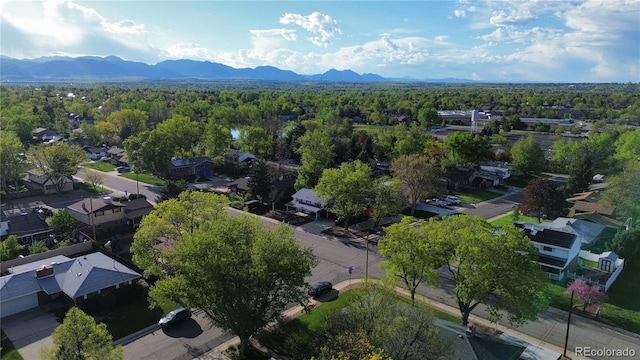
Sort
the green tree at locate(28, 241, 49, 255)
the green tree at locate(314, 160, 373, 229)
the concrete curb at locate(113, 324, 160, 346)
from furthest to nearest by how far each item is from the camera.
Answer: the green tree at locate(314, 160, 373, 229), the green tree at locate(28, 241, 49, 255), the concrete curb at locate(113, 324, 160, 346)

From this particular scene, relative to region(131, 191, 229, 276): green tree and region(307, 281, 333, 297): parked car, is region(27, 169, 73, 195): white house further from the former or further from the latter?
region(307, 281, 333, 297): parked car

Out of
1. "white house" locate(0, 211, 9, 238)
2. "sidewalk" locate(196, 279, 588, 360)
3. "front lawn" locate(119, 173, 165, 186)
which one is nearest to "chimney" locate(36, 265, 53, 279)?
"white house" locate(0, 211, 9, 238)

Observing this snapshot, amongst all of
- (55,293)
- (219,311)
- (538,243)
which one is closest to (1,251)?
(55,293)

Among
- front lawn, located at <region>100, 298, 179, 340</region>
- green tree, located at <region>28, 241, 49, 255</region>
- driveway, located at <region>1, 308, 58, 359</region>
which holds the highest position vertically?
green tree, located at <region>28, 241, 49, 255</region>

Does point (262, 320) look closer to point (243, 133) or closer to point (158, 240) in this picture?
point (158, 240)

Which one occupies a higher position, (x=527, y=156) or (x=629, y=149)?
(x=629, y=149)

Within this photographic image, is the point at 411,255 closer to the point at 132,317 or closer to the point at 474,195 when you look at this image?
the point at 132,317

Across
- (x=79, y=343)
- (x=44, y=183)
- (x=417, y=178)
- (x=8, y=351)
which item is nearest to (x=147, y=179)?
(x=44, y=183)
